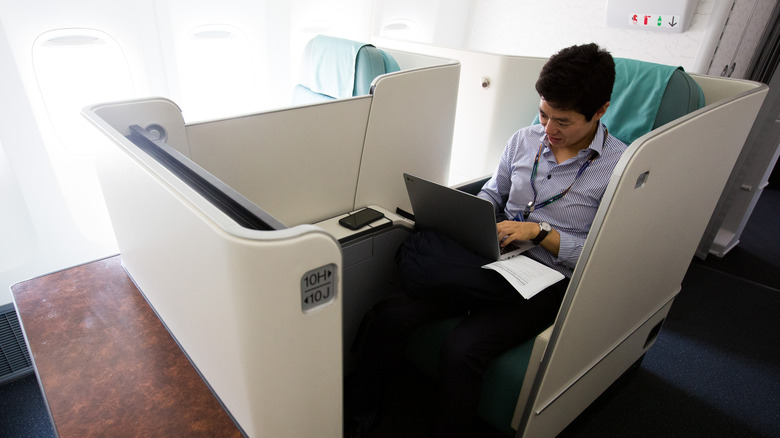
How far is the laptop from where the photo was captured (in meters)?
1.26

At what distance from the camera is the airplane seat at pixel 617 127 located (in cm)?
132

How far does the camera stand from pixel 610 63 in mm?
1360

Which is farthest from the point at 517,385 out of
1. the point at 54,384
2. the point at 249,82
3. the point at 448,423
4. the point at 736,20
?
the point at 736,20

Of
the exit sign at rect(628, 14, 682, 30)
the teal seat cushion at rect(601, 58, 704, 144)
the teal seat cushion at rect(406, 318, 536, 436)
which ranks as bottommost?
the teal seat cushion at rect(406, 318, 536, 436)

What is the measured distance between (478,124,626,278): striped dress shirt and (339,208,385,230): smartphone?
0.49 metres

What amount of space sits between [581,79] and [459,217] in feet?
1.82

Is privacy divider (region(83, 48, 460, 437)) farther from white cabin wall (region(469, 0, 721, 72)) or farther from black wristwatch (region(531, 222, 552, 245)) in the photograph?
white cabin wall (region(469, 0, 721, 72))

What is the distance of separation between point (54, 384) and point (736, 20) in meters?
3.23

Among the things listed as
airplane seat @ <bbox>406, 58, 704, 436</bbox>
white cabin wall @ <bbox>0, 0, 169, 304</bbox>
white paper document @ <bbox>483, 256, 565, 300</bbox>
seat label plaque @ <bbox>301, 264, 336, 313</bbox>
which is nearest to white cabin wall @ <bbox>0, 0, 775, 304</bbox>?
white cabin wall @ <bbox>0, 0, 169, 304</bbox>

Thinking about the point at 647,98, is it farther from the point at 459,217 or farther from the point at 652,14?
the point at 652,14

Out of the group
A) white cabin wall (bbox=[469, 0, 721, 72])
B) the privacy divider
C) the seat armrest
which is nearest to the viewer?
the privacy divider

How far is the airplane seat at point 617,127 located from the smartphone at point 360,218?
1.36 ft

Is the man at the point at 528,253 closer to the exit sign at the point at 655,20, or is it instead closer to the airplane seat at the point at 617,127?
the airplane seat at the point at 617,127

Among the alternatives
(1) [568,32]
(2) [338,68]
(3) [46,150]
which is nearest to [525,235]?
(2) [338,68]
